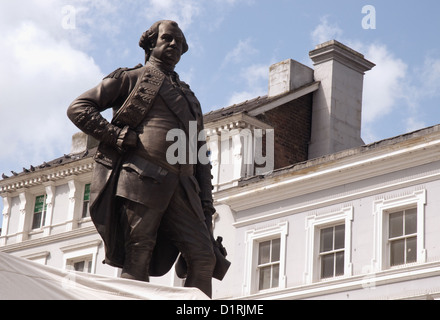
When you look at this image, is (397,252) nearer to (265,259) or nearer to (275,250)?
(275,250)

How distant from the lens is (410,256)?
31.7 m

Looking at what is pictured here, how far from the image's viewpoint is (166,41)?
1040 cm

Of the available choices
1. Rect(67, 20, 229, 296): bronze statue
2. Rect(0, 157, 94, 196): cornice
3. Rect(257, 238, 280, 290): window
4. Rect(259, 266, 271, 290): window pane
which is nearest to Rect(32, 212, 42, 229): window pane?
Rect(0, 157, 94, 196): cornice

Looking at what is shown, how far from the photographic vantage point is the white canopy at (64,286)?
7.85 metres

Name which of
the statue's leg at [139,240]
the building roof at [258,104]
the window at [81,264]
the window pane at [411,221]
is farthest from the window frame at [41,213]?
the statue's leg at [139,240]

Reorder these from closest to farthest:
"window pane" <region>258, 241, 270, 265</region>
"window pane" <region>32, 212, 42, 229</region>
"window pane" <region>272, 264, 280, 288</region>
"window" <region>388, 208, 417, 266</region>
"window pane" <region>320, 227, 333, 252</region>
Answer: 1. "window" <region>388, 208, 417, 266</region>
2. "window pane" <region>320, 227, 333, 252</region>
3. "window pane" <region>272, 264, 280, 288</region>
4. "window pane" <region>258, 241, 270, 265</region>
5. "window pane" <region>32, 212, 42, 229</region>

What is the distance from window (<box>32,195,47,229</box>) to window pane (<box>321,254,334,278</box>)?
14290 millimetres

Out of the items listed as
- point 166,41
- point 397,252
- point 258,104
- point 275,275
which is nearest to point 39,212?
point 258,104

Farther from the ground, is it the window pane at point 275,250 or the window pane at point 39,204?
the window pane at point 39,204

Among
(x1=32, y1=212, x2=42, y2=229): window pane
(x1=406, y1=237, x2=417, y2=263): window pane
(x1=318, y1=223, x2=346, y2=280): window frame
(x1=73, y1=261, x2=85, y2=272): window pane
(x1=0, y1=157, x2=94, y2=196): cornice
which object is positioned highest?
(x1=0, y1=157, x2=94, y2=196): cornice

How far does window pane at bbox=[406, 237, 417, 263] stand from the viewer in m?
31.5

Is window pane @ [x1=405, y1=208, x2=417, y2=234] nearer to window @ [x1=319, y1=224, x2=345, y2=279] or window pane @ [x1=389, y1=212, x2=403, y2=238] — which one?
window pane @ [x1=389, y1=212, x2=403, y2=238]

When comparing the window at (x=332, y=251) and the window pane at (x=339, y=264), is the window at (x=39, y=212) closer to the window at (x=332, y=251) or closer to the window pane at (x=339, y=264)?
the window at (x=332, y=251)

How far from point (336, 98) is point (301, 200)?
596cm
